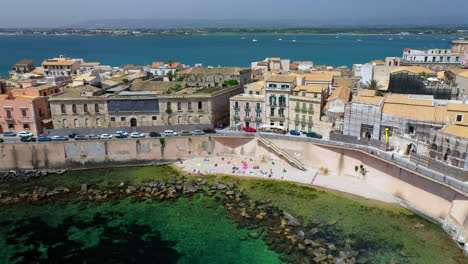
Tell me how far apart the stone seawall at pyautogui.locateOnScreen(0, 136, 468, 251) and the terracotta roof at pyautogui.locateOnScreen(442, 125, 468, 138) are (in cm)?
664

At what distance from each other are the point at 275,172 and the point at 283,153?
355cm

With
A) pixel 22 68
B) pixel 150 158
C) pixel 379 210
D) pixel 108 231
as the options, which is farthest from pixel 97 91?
pixel 22 68

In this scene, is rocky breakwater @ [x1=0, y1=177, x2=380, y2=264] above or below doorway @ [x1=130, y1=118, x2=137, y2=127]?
below

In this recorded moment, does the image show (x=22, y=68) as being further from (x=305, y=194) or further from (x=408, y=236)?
(x=408, y=236)

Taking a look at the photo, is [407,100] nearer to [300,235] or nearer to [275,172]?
[275,172]

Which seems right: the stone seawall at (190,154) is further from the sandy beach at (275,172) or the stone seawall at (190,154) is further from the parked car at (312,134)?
the parked car at (312,134)

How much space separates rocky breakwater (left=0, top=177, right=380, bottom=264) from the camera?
32625mm

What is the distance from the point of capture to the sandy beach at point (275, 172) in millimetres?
44500

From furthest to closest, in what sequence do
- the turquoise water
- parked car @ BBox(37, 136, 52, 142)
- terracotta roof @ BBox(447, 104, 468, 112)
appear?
parked car @ BBox(37, 136, 52, 142) → terracotta roof @ BBox(447, 104, 468, 112) → the turquoise water

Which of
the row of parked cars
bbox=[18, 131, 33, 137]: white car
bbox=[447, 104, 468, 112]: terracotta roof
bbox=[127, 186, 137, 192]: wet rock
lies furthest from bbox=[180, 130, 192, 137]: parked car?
bbox=[447, 104, 468, 112]: terracotta roof

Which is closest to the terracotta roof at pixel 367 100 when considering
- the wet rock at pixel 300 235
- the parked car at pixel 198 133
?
the wet rock at pixel 300 235

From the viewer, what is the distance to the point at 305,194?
44.1 meters

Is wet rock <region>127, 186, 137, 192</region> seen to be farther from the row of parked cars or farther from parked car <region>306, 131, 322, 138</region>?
parked car <region>306, 131, 322, 138</region>

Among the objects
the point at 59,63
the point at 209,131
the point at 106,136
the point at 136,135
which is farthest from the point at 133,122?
the point at 59,63
